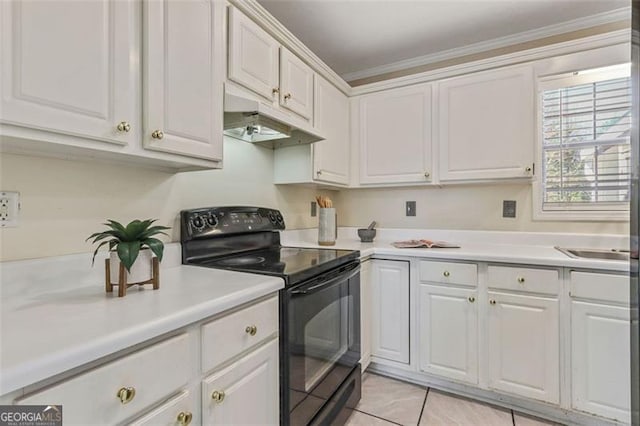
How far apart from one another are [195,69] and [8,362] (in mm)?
1081

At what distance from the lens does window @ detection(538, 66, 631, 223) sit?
1.96 meters

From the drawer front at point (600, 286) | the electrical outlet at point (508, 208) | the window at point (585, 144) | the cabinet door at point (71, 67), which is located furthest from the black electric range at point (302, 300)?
the window at point (585, 144)

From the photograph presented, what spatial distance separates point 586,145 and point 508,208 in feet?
1.98

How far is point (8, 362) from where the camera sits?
22.2 inches

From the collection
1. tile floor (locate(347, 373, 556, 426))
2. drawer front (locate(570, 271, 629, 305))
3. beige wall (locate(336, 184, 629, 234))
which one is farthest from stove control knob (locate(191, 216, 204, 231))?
drawer front (locate(570, 271, 629, 305))

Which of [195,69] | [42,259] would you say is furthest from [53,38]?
[42,259]

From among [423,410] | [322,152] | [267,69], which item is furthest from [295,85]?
[423,410]

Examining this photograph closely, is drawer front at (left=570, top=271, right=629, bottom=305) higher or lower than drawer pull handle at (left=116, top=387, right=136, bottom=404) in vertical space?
higher

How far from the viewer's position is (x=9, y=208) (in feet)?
3.26

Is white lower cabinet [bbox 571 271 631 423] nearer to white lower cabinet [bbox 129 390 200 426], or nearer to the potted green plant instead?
white lower cabinet [bbox 129 390 200 426]

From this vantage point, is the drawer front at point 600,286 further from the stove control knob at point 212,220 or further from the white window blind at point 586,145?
the stove control knob at point 212,220

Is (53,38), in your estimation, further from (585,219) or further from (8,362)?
(585,219)

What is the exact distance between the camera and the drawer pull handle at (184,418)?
822 millimetres

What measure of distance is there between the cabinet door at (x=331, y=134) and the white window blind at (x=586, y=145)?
54.2 inches
